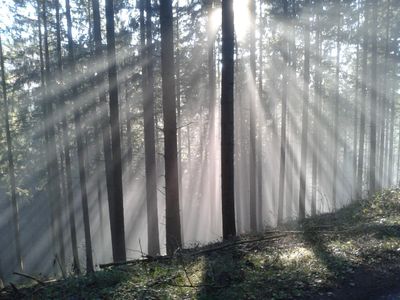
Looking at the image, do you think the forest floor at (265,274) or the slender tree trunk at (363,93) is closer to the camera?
the forest floor at (265,274)

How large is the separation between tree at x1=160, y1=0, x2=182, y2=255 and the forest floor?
1.94 m

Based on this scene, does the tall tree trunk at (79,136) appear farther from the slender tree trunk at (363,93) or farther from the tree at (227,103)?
the slender tree trunk at (363,93)

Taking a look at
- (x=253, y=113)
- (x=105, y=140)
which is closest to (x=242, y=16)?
(x=253, y=113)

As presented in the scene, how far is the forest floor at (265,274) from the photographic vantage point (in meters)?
5.44

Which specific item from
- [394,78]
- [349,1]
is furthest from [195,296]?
[394,78]

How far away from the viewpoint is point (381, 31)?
2181 cm

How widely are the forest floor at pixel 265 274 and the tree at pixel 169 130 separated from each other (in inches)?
76.3

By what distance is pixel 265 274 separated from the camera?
6.09 meters

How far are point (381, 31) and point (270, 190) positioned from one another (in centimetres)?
2070

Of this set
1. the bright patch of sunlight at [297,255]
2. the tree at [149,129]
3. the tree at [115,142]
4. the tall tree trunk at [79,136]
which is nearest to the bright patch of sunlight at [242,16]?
the tree at [149,129]

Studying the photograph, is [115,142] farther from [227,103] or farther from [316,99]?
Answer: [316,99]

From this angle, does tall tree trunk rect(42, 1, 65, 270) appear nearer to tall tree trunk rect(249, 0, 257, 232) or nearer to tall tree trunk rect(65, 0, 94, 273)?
tall tree trunk rect(65, 0, 94, 273)

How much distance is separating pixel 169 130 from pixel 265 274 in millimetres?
5332

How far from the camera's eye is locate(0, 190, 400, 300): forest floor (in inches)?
214
